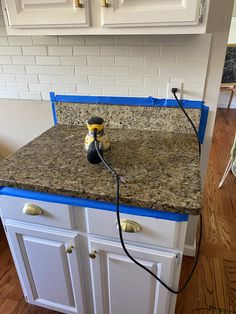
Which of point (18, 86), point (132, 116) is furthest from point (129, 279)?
point (18, 86)

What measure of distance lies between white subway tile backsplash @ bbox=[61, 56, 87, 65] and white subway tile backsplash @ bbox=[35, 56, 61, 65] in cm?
3

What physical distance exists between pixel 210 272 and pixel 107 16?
1554mm

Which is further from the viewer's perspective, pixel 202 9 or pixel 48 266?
pixel 48 266

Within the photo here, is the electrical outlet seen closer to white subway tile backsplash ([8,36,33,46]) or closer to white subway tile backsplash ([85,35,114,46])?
white subway tile backsplash ([85,35,114,46])

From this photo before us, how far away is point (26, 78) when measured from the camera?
1429 mm

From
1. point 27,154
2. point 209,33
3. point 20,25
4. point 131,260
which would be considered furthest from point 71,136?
point 209,33

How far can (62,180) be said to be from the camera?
90cm

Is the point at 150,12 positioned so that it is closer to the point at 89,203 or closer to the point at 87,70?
→ the point at 87,70

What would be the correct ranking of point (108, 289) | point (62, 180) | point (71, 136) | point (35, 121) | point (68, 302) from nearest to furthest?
point (62, 180)
point (108, 289)
point (68, 302)
point (71, 136)
point (35, 121)

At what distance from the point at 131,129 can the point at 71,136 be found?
329 mm

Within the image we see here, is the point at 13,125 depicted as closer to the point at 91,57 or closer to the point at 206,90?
the point at 91,57

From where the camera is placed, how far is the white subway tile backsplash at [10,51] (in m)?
1.36

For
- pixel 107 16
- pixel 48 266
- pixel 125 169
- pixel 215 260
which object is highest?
pixel 107 16

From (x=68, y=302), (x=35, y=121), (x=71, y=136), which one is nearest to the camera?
(x=68, y=302)
